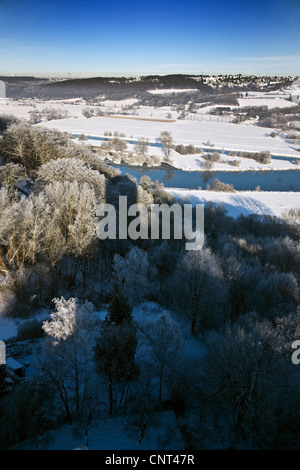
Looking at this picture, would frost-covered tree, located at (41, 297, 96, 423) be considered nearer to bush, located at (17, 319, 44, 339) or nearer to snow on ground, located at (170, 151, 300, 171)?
bush, located at (17, 319, 44, 339)

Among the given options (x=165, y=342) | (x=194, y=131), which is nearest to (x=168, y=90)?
(x=194, y=131)

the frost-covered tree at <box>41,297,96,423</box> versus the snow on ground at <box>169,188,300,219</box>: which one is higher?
the frost-covered tree at <box>41,297,96,423</box>

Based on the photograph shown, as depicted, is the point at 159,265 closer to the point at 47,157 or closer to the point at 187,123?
the point at 47,157

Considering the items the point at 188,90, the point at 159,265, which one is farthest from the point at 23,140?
the point at 188,90

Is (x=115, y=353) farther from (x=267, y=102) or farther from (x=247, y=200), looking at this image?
(x=267, y=102)

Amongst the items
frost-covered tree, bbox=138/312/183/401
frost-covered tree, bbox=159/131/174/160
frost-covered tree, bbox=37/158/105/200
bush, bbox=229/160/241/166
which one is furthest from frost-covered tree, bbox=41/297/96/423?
frost-covered tree, bbox=159/131/174/160

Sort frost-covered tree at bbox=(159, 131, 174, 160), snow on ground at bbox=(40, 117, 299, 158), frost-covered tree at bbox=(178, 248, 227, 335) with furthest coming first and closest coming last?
snow on ground at bbox=(40, 117, 299, 158) → frost-covered tree at bbox=(159, 131, 174, 160) → frost-covered tree at bbox=(178, 248, 227, 335)
